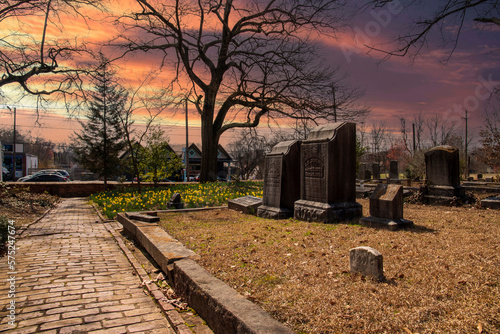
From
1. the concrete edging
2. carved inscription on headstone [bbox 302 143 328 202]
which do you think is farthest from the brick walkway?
carved inscription on headstone [bbox 302 143 328 202]

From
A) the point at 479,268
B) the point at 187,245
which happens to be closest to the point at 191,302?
the point at 187,245

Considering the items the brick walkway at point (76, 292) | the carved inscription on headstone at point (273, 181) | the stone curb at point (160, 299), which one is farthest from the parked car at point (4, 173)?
the carved inscription on headstone at point (273, 181)

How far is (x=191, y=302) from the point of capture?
3709 millimetres

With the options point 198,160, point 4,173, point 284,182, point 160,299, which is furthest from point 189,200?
point 198,160

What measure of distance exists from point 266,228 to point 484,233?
13.4 feet

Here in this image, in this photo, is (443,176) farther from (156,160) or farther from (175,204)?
(156,160)

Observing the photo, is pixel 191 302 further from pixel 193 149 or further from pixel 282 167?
pixel 193 149

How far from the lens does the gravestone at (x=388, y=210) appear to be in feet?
20.7

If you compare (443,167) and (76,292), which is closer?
(76,292)

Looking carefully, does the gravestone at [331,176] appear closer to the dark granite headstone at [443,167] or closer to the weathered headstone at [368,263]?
the weathered headstone at [368,263]

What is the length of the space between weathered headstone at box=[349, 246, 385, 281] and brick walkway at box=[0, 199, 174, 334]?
2251 mm

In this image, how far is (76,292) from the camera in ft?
14.4

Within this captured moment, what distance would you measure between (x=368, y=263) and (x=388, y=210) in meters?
3.21

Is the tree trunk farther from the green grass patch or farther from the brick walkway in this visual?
the brick walkway
